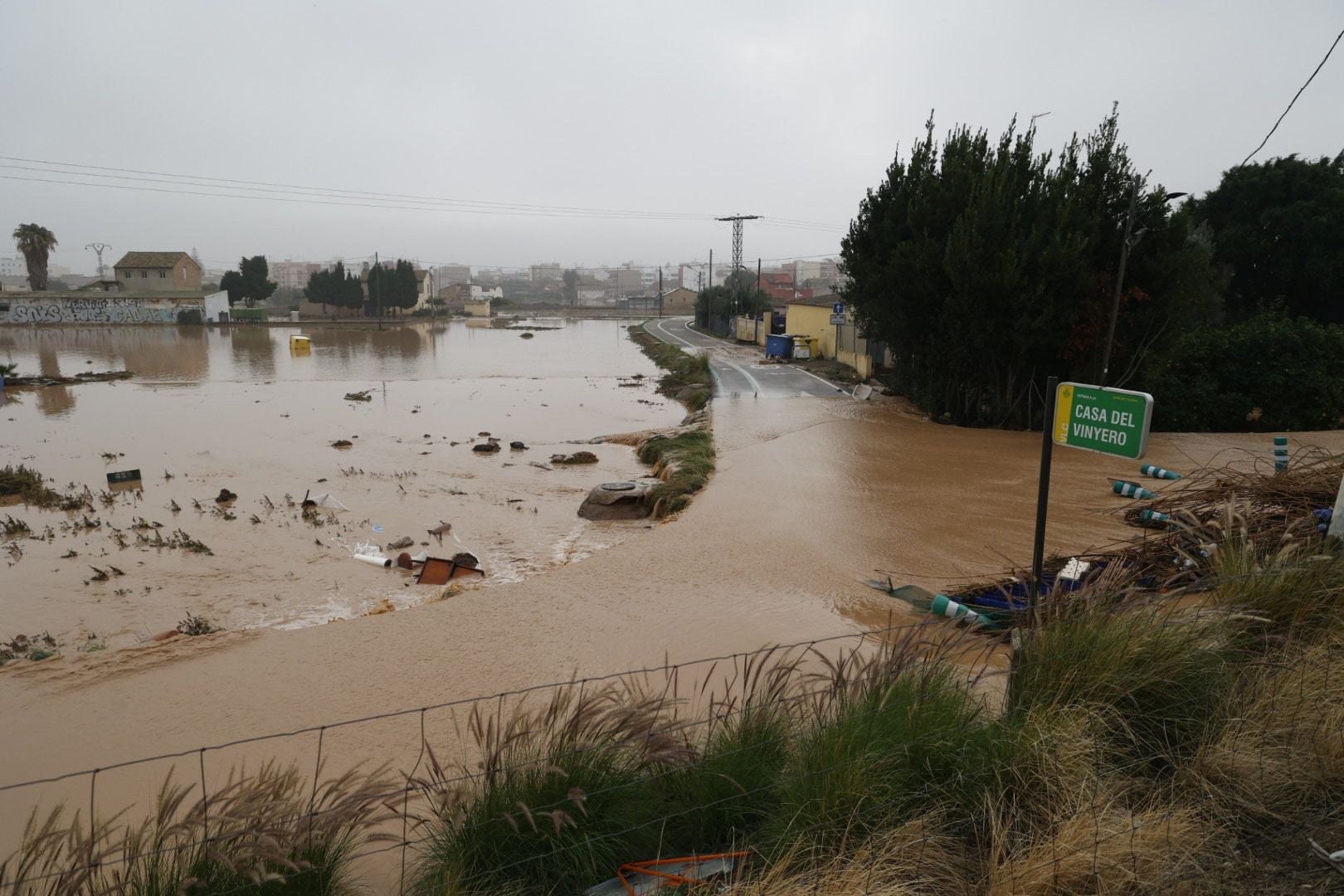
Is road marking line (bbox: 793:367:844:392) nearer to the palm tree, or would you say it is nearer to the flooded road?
the flooded road

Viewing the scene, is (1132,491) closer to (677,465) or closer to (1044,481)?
(677,465)

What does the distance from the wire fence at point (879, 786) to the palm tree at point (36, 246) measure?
329ft

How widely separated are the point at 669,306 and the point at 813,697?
4359 inches

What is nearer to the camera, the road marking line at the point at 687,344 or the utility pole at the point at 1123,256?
the utility pole at the point at 1123,256

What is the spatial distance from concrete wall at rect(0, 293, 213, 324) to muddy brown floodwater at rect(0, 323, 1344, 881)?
5516 centimetres

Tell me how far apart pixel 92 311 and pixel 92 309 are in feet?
0.69

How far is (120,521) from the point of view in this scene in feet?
44.7

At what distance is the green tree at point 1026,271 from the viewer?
1788 centimetres

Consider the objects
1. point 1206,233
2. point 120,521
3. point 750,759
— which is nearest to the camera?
point 750,759

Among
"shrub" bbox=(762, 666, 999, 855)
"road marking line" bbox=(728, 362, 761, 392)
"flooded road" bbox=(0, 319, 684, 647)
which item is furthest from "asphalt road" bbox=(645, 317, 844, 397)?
"shrub" bbox=(762, 666, 999, 855)

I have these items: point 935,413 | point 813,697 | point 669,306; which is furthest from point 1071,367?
point 669,306

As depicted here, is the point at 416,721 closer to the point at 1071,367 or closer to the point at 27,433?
the point at 1071,367

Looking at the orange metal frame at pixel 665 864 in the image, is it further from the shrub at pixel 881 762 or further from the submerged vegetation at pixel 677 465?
the submerged vegetation at pixel 677 465

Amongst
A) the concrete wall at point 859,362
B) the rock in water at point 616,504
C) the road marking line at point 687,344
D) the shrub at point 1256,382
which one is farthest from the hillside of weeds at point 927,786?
the concrete wall at point 859,362
